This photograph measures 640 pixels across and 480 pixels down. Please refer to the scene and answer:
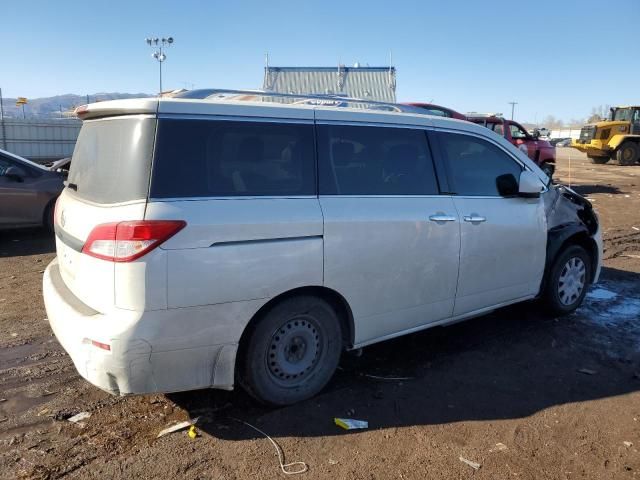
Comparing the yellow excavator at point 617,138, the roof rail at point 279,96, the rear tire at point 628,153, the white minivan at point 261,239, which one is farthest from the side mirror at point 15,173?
the rear tire at point 628,153

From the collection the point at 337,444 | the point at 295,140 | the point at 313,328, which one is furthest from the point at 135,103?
the point at 337,444

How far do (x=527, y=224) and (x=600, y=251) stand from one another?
142 cm

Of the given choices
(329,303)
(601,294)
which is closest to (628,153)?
(601,294)

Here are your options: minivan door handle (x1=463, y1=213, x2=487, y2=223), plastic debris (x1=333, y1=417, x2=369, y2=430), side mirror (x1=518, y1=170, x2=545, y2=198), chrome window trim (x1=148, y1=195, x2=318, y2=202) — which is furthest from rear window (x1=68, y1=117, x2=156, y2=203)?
side mirror (x1=518, y1=170, x2=545, y2=198)

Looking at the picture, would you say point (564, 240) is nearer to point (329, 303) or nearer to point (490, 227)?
point (490, 227)

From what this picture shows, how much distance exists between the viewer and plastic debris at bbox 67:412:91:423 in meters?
3.47

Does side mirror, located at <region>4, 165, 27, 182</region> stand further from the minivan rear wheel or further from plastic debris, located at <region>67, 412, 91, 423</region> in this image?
the minivan rear wheel

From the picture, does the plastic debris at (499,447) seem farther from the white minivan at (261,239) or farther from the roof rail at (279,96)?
the roof rail at (279,96)

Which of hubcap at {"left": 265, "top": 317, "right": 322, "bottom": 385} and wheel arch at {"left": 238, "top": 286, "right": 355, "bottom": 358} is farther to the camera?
hubcap at {"left": 265, "top": 317, "right": 322, "bottom": 385}

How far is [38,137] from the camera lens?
70.5 feet

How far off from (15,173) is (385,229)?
6981 mm

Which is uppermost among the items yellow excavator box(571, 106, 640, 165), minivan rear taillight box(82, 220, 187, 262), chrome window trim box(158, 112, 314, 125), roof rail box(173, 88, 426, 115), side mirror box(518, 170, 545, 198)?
yellow excavator box(571, 106, 640, 165)

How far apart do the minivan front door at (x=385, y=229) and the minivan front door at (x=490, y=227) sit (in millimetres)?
174

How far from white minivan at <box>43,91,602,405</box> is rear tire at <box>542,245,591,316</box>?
895 mm
